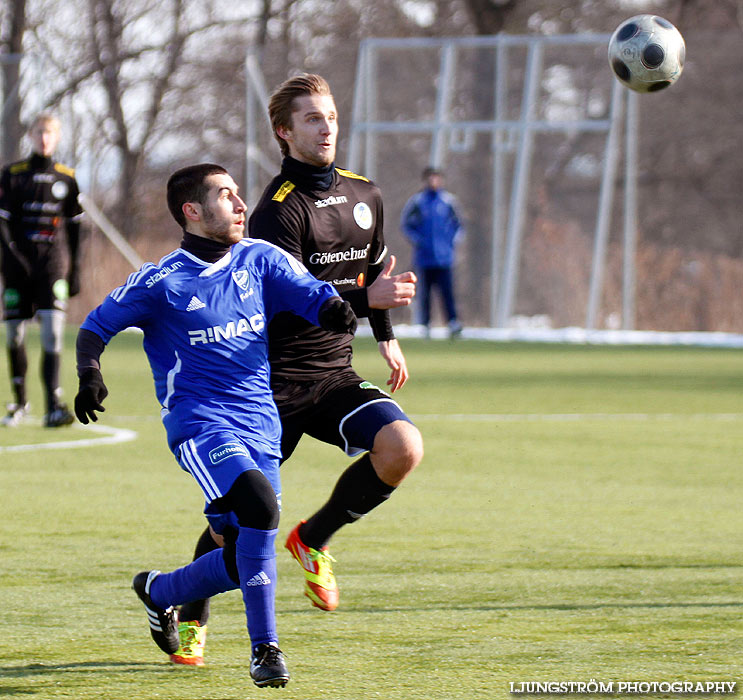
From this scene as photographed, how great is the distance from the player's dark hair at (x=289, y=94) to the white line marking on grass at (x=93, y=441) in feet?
16.9

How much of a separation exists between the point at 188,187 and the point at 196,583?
131 cm

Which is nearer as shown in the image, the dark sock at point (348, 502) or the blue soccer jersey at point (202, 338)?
the blue soccer jersey at point (202, 338)

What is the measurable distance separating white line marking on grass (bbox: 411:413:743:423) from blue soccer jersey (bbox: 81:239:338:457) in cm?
781

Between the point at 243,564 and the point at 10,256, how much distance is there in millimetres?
7558

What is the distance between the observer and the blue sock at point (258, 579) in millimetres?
4566

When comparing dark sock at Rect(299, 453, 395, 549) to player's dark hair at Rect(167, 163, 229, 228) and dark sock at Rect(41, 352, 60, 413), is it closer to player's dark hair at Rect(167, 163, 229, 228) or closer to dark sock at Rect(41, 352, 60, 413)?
player's dark hair at Rect(167, 163, 229, 228)

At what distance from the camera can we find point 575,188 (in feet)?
92.2

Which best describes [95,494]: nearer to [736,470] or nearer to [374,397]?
[374,397]

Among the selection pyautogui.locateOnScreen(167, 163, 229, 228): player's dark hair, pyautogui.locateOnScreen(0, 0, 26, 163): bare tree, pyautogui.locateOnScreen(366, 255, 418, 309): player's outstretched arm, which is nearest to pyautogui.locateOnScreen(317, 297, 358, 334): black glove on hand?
pyautogui.locateOnScreen(366, 255, 418, 309): player's outstretched arm

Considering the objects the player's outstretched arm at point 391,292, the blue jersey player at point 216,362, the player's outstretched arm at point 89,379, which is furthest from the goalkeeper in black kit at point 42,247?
the player's outstretched arm at point 89,379

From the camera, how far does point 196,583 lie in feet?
16.2

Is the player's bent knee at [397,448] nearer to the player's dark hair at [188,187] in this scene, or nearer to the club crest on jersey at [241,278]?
the club crest on jersey at [241,278]

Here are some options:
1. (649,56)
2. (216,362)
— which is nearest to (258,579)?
(216,362)

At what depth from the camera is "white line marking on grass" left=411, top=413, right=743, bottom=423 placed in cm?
1288
